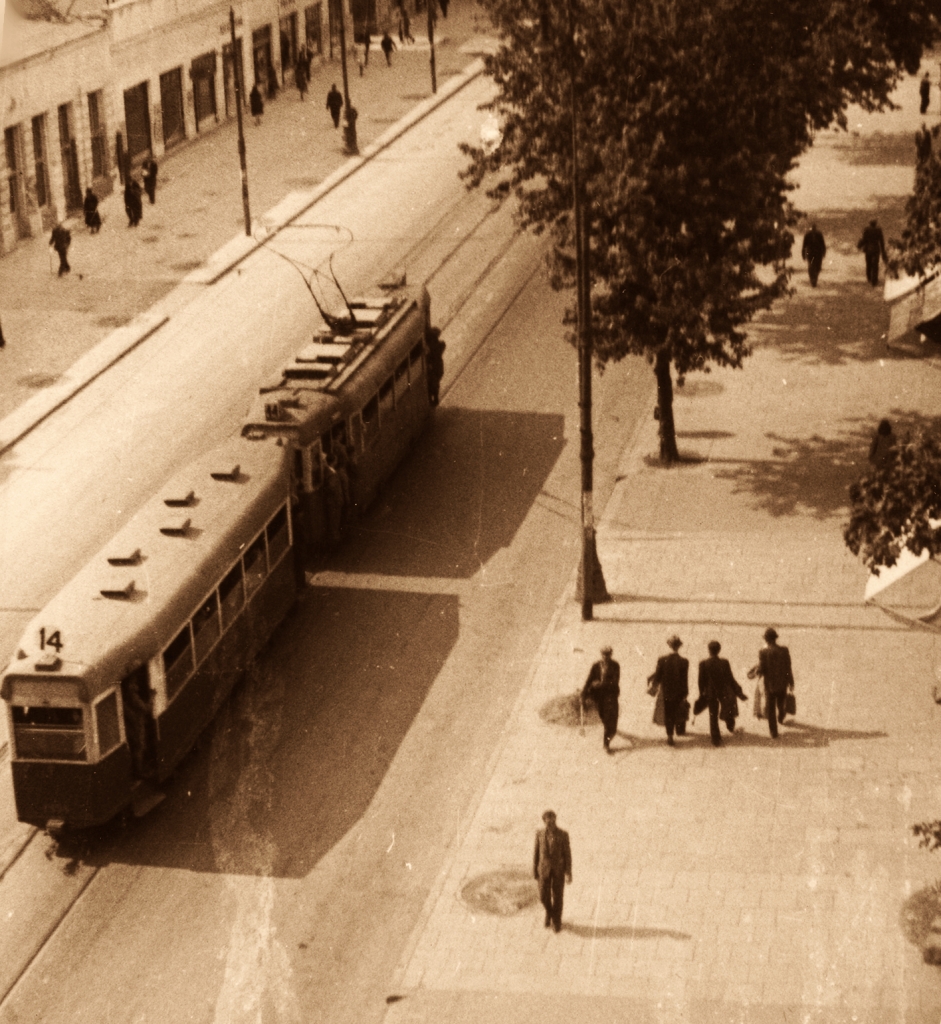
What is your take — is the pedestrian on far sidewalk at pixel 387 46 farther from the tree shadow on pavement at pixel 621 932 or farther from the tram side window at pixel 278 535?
the tree shadow on pavement at pixel 621 932

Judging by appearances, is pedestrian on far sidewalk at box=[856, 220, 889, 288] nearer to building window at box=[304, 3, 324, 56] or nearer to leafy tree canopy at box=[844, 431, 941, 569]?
leafy tree canopy at box=[844, 431, 941, 569]

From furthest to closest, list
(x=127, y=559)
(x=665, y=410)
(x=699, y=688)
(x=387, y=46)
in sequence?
(x=387, y=46)
(x=665, y=410)
(x=699, y=688)
(x=127, y=559)

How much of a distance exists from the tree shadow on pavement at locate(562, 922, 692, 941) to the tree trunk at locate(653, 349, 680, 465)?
41.3ft

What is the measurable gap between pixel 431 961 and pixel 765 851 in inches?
155

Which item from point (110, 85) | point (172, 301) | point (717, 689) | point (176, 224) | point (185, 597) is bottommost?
point (172, 301)

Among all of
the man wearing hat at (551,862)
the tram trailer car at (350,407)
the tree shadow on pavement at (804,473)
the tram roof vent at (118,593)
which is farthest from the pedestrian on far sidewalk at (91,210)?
the man wearing hat at (551,862)

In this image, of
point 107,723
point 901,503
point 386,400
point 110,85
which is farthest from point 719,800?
point 110,85

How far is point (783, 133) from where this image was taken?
1224 inches

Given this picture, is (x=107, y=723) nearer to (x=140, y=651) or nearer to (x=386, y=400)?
(x=140, y=651)

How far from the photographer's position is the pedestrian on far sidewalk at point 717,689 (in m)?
24.1

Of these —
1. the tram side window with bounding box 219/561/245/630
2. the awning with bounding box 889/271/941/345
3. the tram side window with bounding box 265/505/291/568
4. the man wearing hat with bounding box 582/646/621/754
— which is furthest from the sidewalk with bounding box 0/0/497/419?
the man wearing hat with bounding box 582/646/621/754

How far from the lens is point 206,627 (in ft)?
79.2

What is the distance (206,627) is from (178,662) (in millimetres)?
1043

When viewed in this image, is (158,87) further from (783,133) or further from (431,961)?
(431,961)
